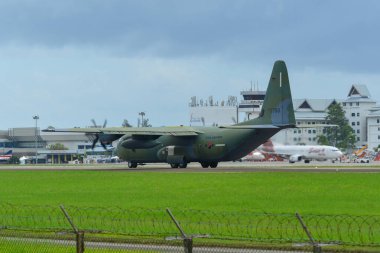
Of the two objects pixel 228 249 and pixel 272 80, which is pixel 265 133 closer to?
pixel 272 80

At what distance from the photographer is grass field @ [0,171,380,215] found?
4262 centimetres

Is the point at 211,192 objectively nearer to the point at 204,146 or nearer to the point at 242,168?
the point at 204,146

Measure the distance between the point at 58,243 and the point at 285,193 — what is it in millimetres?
25385

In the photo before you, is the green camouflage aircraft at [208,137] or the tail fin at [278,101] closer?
the tail fin at [278,101]

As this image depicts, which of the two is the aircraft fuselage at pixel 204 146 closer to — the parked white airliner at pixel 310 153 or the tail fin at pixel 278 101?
the tail fin at pixel 278 101

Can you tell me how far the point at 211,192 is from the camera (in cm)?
5231

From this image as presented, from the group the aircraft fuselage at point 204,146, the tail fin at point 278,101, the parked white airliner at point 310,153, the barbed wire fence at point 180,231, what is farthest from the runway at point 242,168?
the parked white airliner at point 310,153

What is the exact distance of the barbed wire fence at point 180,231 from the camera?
74.7 ft

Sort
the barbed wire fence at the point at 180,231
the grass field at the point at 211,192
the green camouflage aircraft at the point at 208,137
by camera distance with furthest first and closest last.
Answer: the green camouflage aircraft at the point at 208,137 < the grass field at the point at 211,192 < the barbed wire fence at the point at 180,231

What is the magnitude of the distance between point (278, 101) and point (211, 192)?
113 ft

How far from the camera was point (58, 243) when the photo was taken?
26.5 m

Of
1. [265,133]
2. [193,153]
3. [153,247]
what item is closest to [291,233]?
[153,247]

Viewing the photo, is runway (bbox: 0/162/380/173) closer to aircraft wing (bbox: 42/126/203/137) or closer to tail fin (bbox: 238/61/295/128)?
aircraft wing (bbox: 42/126/203/137)

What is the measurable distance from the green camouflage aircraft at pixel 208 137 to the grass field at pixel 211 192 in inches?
584
